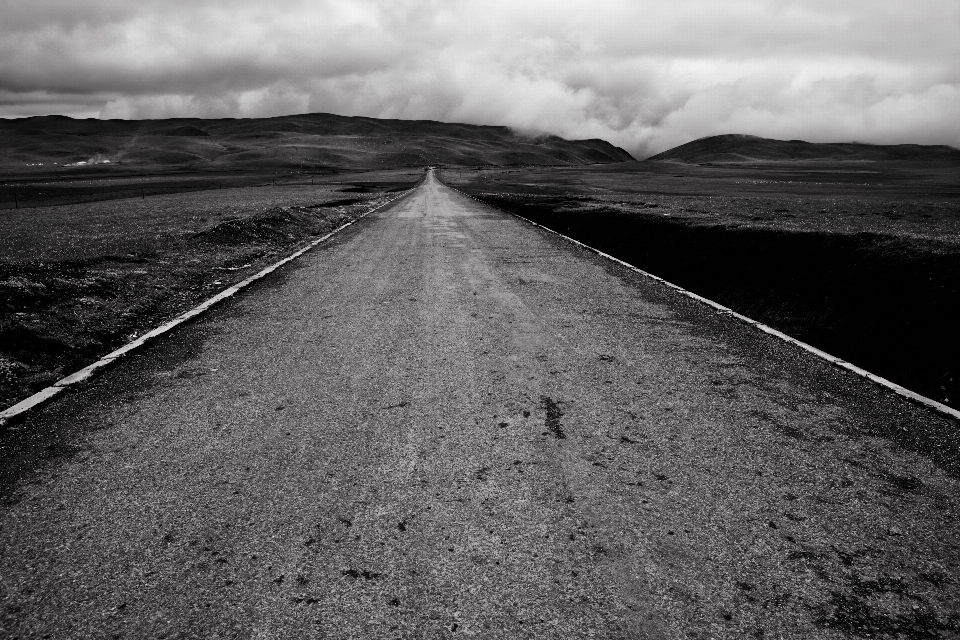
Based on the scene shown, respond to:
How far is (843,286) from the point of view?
29.8ft

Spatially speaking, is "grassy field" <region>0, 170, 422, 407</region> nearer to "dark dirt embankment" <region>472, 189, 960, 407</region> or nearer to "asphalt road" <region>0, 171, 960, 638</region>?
"asphalt road" <region>0, 171, 960, 638</region>

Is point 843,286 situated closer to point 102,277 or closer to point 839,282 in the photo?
point 839,282

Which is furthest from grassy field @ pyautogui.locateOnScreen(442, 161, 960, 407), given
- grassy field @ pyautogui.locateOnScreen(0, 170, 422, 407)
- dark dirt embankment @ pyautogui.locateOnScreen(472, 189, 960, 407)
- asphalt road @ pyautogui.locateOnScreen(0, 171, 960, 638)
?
grassy field @ pyautogui.locateOnScreen(0, 170, 422, 407)

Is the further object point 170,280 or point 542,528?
point 170,280

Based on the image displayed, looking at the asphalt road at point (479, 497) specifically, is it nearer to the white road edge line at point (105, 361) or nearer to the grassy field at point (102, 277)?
the white road edge line at point (105, 361)

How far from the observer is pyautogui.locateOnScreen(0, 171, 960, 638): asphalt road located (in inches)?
113

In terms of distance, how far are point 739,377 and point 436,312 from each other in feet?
14.0

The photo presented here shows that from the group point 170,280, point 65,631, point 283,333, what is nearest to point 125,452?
point 65,631

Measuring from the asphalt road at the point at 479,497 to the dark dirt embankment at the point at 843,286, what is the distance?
3.84 ft

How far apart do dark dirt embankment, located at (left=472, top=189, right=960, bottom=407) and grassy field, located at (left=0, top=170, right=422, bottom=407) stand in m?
9.16

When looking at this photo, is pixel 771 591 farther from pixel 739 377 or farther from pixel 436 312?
pixel 436 312

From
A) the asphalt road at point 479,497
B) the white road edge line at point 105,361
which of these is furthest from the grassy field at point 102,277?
the asphalt road at point 479,497

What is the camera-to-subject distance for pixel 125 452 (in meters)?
4.46

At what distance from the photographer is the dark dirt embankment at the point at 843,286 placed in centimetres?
685
